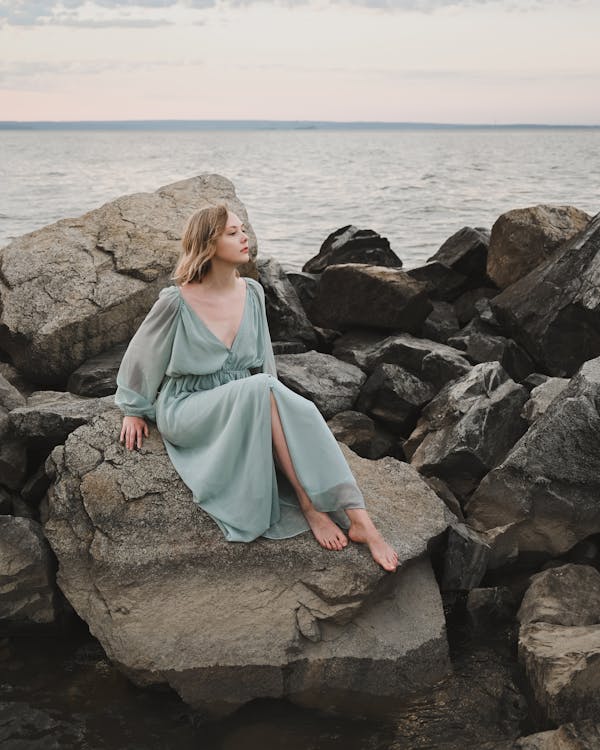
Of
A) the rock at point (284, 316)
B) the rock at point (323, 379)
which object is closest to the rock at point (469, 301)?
the rock at point (284, 316)

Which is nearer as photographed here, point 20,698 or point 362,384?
point 20,698

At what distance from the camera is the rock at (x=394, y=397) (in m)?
7.25

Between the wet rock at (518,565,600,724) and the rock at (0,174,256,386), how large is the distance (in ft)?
13.1

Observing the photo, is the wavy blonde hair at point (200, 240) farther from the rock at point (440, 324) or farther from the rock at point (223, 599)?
the rock at point (440, 324)

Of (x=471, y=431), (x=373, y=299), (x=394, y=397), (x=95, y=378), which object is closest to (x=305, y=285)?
(x=373, y=299)

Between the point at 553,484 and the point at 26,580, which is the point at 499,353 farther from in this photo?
the point at 26,580

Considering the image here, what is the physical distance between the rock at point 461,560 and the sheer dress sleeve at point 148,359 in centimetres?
190

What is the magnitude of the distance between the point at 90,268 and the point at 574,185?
30.2 m

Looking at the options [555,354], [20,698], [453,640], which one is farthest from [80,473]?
[555,354]

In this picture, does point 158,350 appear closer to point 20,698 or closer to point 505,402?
point 20,698

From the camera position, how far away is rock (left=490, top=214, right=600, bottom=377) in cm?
732

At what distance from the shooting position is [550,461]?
5535 mm

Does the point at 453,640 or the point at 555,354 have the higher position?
the point at 555,354

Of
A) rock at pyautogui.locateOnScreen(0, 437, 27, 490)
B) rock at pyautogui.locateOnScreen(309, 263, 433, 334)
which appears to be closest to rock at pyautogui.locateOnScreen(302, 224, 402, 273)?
rock at pyautogui.locateOnScreen(309, 263, 433, 334)
